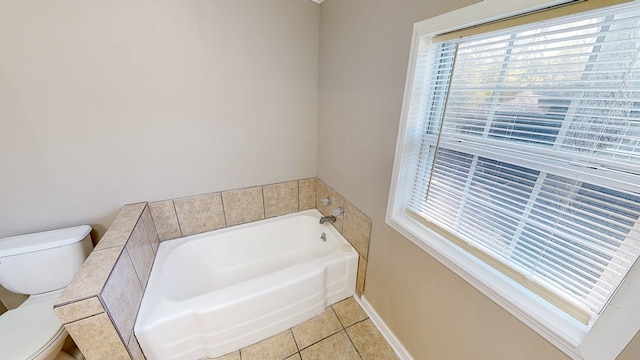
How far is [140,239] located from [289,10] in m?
1.87

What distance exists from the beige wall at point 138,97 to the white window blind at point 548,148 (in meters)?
1.18

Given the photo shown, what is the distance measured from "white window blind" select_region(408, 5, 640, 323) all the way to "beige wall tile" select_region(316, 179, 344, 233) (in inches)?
34.9

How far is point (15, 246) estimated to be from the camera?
124 cm

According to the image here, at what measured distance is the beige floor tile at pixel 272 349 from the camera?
1.37 m

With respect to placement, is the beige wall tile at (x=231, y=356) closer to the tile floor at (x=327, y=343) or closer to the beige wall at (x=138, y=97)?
the tile floor at (x=327, y=343)

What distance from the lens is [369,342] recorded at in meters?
1.46

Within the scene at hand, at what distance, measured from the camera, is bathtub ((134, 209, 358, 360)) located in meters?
1.23

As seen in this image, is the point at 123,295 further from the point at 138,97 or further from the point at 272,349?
the point at 138,97

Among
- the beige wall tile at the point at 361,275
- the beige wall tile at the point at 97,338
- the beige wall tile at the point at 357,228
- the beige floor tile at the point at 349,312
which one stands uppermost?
the beige wall tile at the point at 357,228

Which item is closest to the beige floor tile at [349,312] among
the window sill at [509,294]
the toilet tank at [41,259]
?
the window sill at [509,294]

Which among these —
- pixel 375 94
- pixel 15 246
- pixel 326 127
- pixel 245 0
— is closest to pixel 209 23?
pixel 245 0

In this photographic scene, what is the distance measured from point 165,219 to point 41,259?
616mm

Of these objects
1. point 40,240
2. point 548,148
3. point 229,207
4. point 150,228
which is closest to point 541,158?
point 548,148

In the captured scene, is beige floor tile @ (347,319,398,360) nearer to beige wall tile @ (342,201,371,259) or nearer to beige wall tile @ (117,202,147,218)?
beige wall tile @ (342,201,371,259)
